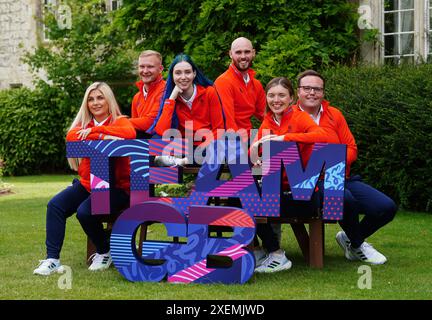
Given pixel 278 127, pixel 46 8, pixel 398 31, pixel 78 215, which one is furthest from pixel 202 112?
pixel 46 8

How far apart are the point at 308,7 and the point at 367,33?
1089 mm

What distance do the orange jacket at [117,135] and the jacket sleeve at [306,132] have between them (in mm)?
1435

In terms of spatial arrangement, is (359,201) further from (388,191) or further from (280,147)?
(388,191)

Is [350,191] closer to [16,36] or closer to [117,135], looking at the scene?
[117,135]

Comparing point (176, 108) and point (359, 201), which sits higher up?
point (176, 108)

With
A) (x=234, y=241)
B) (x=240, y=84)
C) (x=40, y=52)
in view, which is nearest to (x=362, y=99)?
(x=240, y=84)

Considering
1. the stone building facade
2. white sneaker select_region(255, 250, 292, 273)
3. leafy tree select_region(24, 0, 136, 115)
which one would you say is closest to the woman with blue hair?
white sneaker select_region(255, 250, 292, 273)

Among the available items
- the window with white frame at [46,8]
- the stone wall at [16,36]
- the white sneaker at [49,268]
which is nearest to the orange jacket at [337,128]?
the white sneaker at [49,268]

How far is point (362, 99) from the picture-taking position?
35.7ft

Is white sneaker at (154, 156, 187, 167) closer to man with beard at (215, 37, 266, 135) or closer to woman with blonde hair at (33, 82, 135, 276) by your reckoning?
woman with blonde hair at (33, 82, 135, 276)

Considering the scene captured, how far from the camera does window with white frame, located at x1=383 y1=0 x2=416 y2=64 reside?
13477mm

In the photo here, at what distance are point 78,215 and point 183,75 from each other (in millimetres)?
1500

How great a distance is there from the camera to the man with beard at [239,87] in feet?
24.3

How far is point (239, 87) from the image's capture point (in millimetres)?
7555
